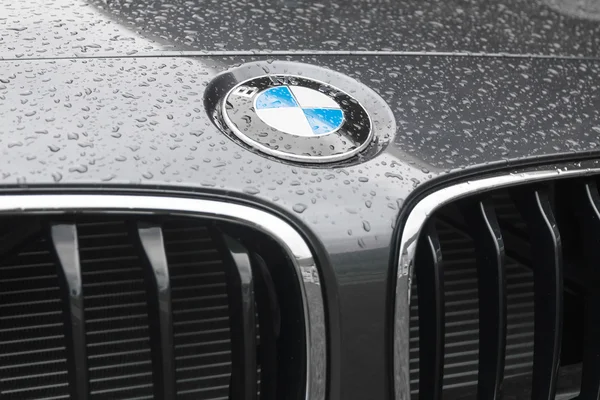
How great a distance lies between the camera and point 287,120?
5.38 ft

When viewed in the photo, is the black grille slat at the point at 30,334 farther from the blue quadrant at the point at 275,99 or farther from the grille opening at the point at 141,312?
the blue quadrant at the point at 275,99

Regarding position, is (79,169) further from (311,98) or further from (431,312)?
(431,312)

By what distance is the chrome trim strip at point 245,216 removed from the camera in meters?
Result: 1.38

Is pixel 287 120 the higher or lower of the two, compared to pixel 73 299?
higher

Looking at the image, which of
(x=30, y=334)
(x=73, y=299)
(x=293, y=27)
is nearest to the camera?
(x=73, y=299)

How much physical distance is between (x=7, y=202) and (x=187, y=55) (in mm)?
539

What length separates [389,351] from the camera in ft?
4.98

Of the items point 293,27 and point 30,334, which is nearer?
point 30,334

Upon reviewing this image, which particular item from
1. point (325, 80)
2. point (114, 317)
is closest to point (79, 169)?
point (114, 317)

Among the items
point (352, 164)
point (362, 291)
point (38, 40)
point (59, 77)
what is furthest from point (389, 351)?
point (38, 40)

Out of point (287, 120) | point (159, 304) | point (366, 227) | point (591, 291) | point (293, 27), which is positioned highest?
point (293, 27)

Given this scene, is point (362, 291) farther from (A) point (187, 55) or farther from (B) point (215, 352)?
(A) point (187, 55)

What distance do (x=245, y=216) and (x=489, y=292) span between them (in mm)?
544

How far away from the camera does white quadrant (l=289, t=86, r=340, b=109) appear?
1.67 m
